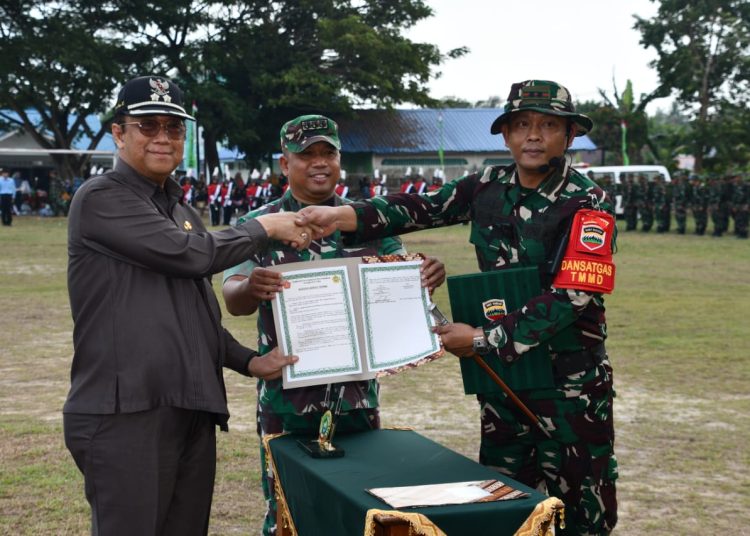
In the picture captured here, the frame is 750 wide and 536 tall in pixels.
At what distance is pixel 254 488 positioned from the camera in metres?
5.60

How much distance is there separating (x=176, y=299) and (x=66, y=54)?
36.2 metres

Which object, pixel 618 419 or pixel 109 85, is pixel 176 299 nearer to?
pixel 618 419

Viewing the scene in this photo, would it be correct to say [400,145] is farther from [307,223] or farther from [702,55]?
[307,223]

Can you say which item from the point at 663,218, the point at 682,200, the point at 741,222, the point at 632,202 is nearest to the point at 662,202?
the point at 663,218

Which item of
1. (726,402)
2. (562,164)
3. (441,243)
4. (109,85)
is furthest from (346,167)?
(562,164)

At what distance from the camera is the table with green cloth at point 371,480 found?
253cm

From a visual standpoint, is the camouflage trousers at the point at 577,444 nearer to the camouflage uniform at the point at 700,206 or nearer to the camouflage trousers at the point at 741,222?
the camouflage trousers at the point at 741,222

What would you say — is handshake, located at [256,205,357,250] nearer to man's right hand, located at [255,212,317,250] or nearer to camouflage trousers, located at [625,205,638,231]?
man's right hand, located at [255,212,317,250]

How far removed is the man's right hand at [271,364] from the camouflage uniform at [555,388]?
0.58m

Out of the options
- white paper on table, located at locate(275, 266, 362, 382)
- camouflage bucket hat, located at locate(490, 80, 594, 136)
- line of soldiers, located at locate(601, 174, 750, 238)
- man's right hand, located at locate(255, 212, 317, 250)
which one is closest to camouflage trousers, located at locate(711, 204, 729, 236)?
line of soldiers, located at locate(601, 174, 750, 238)

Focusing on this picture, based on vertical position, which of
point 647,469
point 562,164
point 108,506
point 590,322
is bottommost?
point 647,469

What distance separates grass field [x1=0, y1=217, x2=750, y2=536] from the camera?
17.0ft

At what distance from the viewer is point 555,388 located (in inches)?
132

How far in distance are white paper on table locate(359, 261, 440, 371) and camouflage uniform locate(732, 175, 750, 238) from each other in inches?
872
